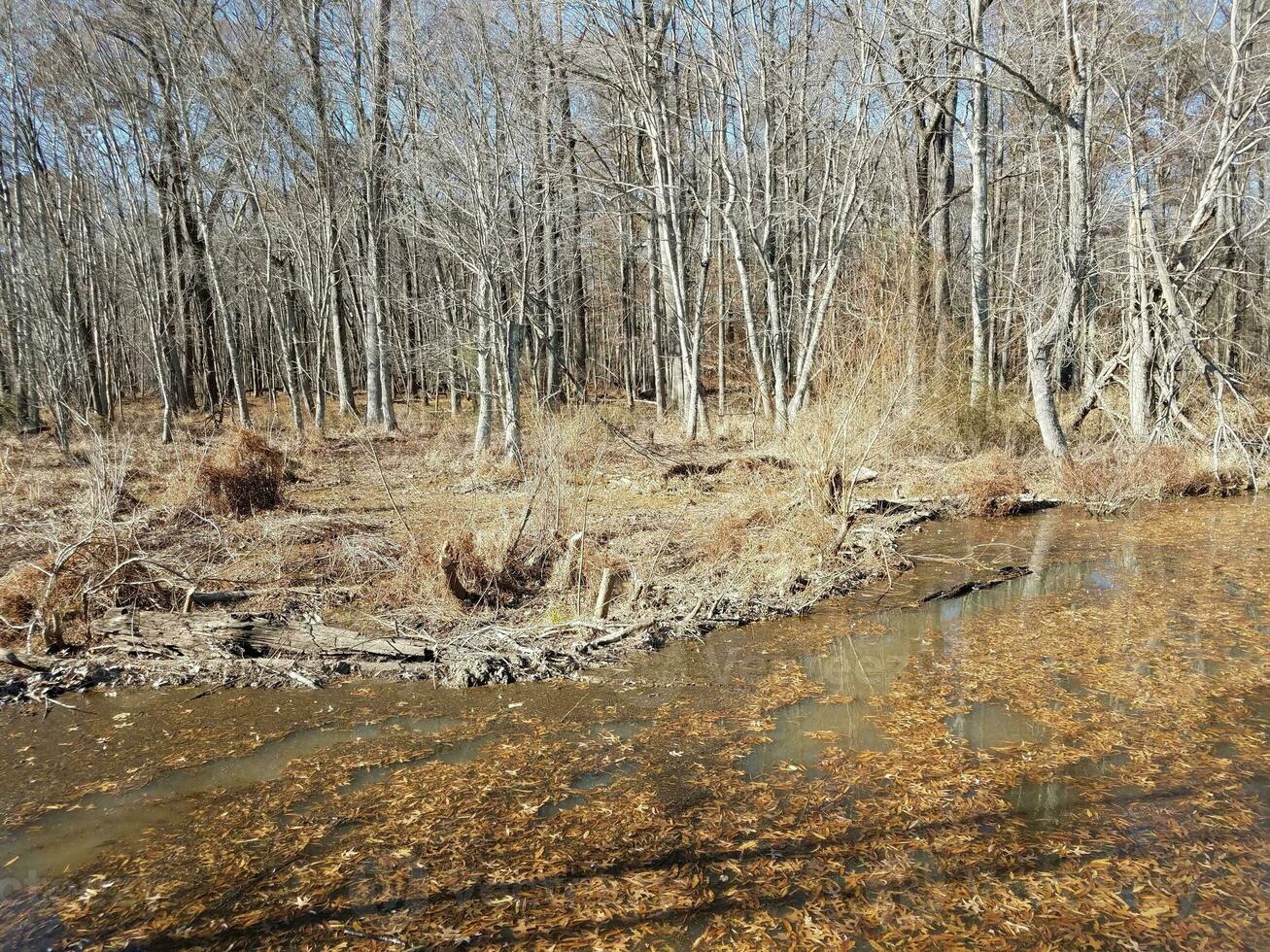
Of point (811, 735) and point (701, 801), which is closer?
point (701, 801)

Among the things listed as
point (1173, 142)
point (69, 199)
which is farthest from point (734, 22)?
point (69, 199)


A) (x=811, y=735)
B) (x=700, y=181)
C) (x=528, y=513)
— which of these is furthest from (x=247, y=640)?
(x=700, y=181)

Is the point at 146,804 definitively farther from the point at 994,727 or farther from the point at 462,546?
the point at 994,727

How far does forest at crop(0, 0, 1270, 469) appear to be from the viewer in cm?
1445

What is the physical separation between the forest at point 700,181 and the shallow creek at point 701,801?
15.7 feet

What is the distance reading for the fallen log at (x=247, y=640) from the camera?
6867mm

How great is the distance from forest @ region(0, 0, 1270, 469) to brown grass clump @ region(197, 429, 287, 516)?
4.65m

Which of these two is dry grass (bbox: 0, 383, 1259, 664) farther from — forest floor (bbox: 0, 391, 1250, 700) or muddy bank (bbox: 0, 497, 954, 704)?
muddy bank (bbox: 0, 497, 954, 704)

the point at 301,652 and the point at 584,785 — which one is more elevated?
the point at 301,652

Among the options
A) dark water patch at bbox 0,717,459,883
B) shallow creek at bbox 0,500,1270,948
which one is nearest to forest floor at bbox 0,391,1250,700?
shallow creek at bbox 0,500,1270,948

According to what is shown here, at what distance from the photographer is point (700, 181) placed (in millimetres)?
26156

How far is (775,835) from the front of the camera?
4.21m

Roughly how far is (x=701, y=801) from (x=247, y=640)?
4493 millimetres

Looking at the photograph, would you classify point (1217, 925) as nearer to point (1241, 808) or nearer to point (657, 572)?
point (1241, 808)
